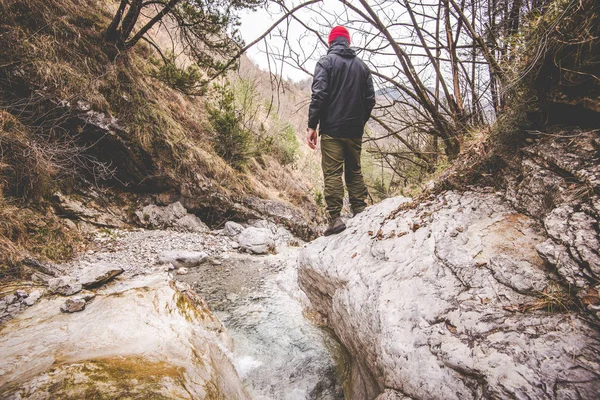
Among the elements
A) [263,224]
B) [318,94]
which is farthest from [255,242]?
[318,94]

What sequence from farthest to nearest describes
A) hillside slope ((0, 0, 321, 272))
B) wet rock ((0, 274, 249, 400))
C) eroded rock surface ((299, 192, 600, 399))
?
1. hillside slope ((0, 0, 321, 272))
2. wet rock ((0, 274, 249, 400))
3. eroded rock surface ((299, 192, 600, 399))

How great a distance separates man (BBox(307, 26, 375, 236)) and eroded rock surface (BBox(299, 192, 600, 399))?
2.72ft

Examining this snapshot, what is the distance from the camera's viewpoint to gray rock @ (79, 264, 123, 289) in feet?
8.52

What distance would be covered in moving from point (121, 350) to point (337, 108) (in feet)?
9.68

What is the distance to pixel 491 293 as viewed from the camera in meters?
1.47

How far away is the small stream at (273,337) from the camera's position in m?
2.32

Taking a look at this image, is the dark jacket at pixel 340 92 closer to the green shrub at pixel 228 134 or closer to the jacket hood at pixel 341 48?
the jacket hood at pixel 341 48

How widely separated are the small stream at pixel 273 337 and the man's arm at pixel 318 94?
234 centimetres

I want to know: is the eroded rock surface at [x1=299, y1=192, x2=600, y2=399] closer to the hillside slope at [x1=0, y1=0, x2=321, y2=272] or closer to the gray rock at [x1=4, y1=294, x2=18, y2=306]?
the gray rock at [x1=4, y1=294, x2=18, y2=306]

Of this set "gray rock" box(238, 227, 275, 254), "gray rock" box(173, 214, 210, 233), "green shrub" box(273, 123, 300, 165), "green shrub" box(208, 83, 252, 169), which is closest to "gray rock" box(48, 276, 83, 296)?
"gray rock" box(238, 227, 275, 254)

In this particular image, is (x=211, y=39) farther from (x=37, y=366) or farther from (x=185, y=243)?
(x=37, y=366)

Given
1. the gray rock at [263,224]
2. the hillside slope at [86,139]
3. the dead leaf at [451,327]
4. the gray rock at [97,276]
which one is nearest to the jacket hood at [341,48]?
the dead leaf at [451,327]

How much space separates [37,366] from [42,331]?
0.49 metres

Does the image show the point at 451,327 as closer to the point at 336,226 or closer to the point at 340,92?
the point at 336,226
